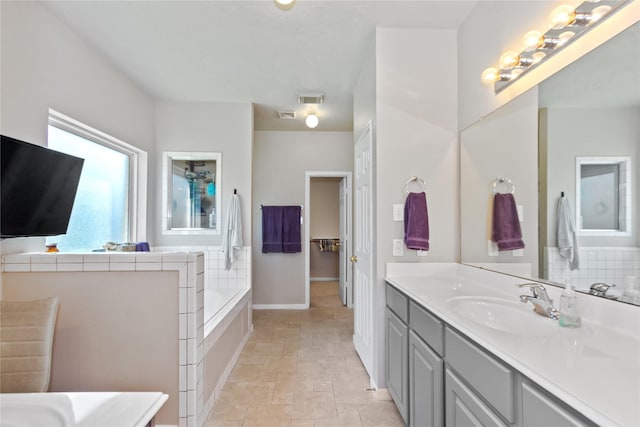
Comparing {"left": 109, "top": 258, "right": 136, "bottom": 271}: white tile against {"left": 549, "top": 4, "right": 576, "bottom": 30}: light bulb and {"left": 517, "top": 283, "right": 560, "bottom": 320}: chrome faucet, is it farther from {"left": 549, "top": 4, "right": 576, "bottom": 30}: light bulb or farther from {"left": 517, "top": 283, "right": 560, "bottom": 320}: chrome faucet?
{"left": 549, "top": 4, "right": 576, "bottom": 30}: light bulb

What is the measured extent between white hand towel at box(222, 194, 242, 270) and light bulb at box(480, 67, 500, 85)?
278 centimetres

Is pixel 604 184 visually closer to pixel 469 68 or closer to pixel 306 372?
pixel 469 68

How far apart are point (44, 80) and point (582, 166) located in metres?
3.18

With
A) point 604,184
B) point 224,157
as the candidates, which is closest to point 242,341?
point 224,157

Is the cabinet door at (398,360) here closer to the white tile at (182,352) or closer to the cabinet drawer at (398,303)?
the cabinet drawer at (398,303)

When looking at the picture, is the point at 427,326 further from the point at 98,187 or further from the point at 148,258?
the point at 98,187

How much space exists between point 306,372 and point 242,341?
0.90m

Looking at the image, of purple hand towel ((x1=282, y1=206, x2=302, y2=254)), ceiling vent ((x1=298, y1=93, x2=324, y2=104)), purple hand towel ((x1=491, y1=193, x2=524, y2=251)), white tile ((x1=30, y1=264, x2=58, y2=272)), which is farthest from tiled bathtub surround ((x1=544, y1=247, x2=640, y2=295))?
purple hand towel ((x1=282, y1=206, x2=302, y2=254))

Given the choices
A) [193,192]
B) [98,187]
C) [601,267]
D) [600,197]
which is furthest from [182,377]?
[193,192]

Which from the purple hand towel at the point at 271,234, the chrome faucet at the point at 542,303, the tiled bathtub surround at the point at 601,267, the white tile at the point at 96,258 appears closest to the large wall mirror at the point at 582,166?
the tiled bathtub surround at the point at 601,267

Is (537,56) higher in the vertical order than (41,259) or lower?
higher

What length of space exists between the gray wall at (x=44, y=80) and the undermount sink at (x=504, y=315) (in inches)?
104

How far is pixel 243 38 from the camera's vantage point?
2473mm

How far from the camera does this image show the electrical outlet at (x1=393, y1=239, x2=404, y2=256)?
2.32 meters
